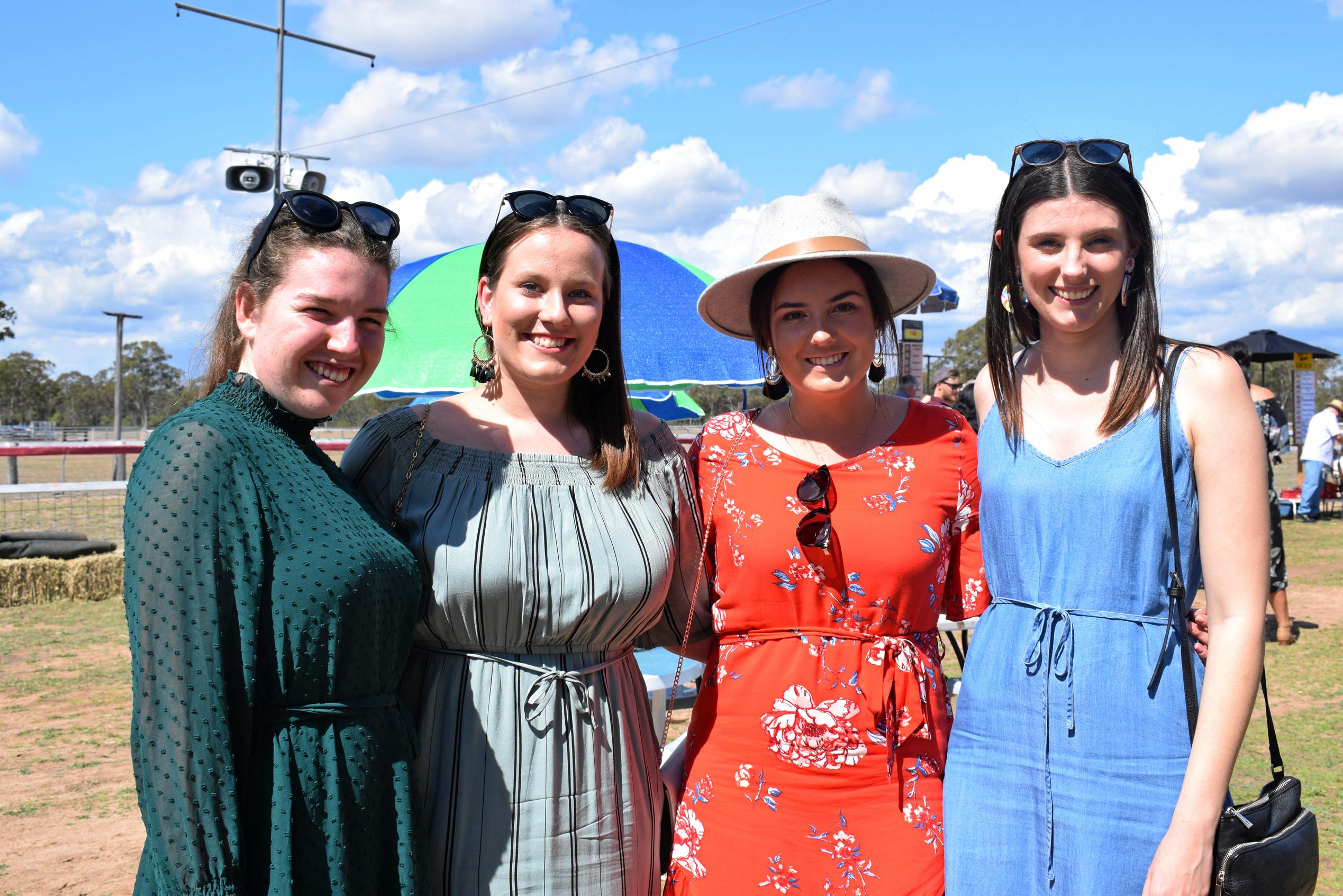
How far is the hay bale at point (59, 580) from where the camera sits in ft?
31.1

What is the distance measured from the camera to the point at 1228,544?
5.86 feet

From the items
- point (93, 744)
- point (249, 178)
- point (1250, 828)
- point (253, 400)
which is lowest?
point (93, 744)

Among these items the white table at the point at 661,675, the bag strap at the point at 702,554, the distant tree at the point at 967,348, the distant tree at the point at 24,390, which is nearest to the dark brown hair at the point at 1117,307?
the bag strap at the point at 702,554

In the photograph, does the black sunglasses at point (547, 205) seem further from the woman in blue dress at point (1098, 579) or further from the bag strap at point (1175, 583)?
the bag strap at point (1175, 583)

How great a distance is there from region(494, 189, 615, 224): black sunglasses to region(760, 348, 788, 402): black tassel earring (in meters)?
0.56

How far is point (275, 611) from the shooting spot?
1655 mm

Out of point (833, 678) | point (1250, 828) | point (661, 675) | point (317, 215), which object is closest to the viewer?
point (1250, 828)

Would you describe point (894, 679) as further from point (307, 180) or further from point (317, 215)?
point (307, 180)

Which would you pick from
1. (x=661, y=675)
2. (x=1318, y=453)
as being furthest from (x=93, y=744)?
(x=1318, y=453)

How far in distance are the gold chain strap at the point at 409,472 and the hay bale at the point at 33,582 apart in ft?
29.5

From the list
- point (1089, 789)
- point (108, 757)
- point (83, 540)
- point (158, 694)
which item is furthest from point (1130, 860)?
point (83, 540)

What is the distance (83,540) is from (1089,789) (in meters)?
10.9

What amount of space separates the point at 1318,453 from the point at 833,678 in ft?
54.7

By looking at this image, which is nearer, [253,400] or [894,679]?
[253,400]
